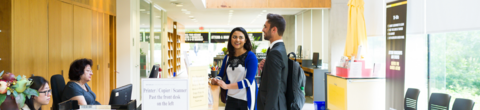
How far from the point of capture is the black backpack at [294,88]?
5.87ft

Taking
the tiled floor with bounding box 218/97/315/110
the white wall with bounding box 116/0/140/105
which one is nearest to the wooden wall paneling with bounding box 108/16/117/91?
the white wall with bounding box 116/0/140/105

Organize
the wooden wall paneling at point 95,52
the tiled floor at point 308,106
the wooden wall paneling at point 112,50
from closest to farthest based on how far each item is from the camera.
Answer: the wooden wall paneling at point 95,52
the wooden wall paneling at point 112,50
the tiled floor at point 308,106

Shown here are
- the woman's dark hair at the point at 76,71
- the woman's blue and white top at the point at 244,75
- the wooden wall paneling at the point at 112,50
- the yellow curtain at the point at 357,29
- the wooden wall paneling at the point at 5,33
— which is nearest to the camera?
the woman's blue and white top at the point at 244,75

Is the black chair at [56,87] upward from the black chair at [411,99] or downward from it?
upward

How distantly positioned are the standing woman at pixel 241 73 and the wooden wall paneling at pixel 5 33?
2133 millimetres

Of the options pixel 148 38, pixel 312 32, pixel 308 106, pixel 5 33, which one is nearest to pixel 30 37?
pixel 5 33

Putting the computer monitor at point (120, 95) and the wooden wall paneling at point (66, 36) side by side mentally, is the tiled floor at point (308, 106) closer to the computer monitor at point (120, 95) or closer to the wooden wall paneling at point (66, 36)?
the wooden wall paneling at point (66, 36)

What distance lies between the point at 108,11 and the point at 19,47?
2.21m

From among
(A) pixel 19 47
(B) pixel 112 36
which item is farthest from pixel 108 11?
(A) pixel 19 47

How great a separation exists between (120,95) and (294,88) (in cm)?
118

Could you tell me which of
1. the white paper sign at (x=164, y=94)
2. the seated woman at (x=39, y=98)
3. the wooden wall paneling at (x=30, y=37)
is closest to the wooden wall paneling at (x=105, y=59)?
the wooden wall paneling at (x=30, y=37)

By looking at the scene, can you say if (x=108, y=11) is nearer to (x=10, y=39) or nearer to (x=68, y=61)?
(x=68, y=61)

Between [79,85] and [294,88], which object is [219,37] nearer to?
[79,85]

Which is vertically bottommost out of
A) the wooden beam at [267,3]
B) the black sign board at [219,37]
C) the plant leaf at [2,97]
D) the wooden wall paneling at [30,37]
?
the plant leaf at [2,97]
